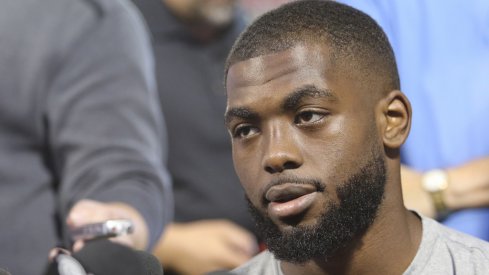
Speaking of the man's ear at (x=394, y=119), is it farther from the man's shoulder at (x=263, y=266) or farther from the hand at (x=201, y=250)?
the hand at (x=201, y=250)

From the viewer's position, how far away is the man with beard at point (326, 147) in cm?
183

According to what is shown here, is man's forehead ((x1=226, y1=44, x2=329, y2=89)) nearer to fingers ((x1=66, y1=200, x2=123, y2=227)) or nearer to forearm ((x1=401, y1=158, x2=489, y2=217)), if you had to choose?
fingers ((x1=66, y1=200, x2=123, y2=227))

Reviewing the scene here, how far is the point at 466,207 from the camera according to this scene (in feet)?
8.63

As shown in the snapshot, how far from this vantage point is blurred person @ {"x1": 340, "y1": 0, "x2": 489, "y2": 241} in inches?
102

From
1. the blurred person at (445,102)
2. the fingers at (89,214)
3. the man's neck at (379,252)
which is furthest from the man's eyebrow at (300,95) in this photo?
the blurred person at (445,102)

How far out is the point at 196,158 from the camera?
349cm

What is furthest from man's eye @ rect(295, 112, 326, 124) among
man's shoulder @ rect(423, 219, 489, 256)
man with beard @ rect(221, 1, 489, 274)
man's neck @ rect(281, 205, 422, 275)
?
man's shoulder @ rect(423, 219, 489, 256)

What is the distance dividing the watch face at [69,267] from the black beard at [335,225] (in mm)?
340

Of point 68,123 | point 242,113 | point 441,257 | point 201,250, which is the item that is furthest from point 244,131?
point 201,250

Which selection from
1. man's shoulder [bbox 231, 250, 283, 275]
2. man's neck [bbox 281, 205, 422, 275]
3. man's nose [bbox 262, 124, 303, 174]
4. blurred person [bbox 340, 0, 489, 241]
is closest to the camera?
man's nose [bbox 262, 124, 303, 174]

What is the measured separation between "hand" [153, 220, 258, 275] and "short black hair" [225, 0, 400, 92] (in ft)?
4.70

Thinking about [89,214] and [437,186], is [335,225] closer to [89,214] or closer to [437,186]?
[89,214]

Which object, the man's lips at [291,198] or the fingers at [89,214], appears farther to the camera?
the fingers at [89,214]

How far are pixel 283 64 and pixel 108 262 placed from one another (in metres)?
0.43
